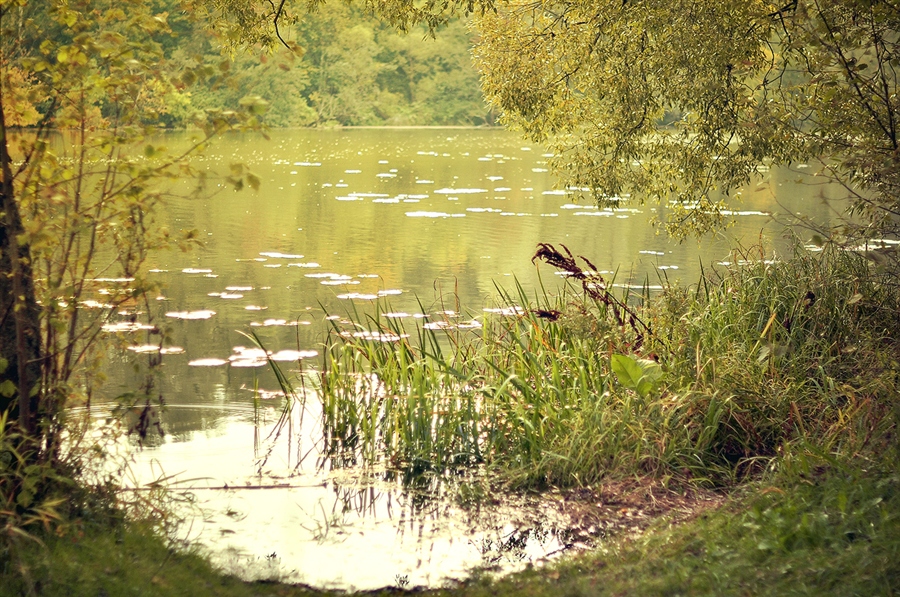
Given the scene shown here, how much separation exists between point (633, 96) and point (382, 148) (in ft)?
120

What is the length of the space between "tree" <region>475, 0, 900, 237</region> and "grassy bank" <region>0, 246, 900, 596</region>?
1.02 metres

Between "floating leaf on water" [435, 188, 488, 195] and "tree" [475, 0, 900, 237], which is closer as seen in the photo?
"tree" [475, 0, 900, 237]

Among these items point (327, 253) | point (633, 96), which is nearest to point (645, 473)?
point (633, 96)

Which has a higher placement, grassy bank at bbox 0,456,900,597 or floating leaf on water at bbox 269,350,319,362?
grassy bank at bbox 0,456,900,597

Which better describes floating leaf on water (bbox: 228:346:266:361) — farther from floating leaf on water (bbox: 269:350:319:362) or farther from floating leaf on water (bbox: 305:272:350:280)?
floating leaf on water (bbox: 305:272:350:280)

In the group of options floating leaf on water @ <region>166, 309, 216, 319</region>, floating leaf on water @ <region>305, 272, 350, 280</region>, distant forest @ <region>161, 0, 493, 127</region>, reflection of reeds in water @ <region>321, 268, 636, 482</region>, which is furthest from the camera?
distant forest @ <region>161, 0, 493, 127</region>

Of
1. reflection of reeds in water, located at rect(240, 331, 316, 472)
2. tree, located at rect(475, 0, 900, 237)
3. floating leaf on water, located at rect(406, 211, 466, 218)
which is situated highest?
tree, located at rect(475, 0, 900, 237)

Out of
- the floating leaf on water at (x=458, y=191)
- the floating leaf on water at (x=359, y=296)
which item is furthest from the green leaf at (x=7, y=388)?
the floating leaf on water at (x=458, y=191)

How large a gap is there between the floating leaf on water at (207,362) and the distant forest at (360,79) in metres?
46.0

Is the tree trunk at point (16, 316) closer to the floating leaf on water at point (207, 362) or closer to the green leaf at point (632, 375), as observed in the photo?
the green leaf at point (632, 375)

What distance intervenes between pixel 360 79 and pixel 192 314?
5681 centimetres

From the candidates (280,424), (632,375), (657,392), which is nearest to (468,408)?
(632,375)

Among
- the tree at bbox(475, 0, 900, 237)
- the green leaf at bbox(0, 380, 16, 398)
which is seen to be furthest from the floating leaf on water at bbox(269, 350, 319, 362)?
the green leaf at bbox(0, 380, 16, 398)

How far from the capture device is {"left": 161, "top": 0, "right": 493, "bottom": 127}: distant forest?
200ft
